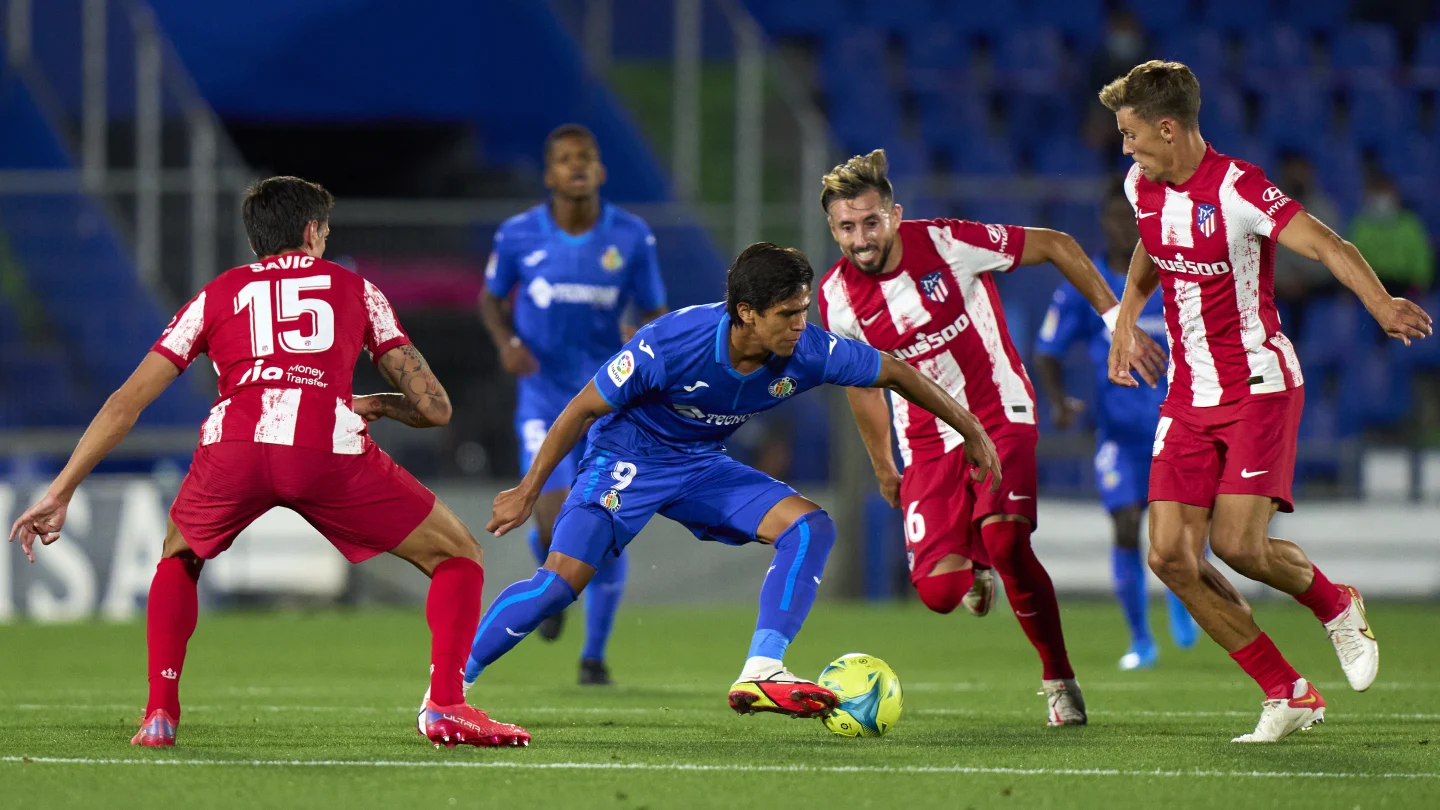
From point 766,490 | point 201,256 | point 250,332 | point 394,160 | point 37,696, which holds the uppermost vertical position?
point 394,160

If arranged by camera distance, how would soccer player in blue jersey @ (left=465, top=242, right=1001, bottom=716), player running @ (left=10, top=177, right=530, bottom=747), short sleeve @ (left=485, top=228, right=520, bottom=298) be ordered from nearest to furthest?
player running @ (left=10, top=177, right=530, bottom=747), soccer player in blue jersey @ (left=465, top=242, right=1001, bottom=716), short sleeve @ (left=485, top=228, right=520, bottom=298)

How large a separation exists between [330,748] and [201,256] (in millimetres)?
9047

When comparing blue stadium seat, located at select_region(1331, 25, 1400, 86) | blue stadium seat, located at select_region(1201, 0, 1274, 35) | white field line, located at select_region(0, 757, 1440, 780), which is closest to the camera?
white field line, located at select_region(0, 757, 1440, 780)

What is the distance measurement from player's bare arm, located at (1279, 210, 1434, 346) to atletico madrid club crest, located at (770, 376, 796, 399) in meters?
1.61

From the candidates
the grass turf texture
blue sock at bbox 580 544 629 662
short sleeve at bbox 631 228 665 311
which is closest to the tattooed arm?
the grass turf texture

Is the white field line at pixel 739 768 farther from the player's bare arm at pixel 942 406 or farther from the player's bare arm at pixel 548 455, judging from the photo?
the player's bare arm at pixel 942 406

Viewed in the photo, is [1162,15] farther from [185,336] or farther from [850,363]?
[185,336]

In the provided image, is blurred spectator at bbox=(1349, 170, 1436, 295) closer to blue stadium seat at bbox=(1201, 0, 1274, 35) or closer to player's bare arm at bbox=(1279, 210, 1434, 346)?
blue stadium seat at bbox=(1201, 0, 1274, 35)

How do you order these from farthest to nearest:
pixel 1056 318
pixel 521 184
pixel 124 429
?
pixel 521 184 < pixel 1056 318 < pixel 124 429

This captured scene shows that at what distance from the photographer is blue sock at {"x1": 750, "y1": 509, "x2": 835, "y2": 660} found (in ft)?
20.5

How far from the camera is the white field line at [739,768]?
5.41 metres

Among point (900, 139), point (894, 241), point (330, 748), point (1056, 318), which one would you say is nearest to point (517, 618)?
point (330, 748)

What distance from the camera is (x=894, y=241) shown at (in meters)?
7.21

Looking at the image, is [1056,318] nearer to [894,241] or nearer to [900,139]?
[894,241]
